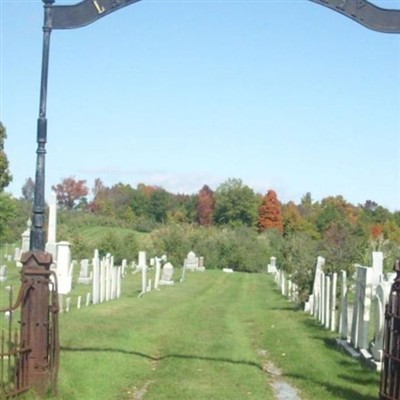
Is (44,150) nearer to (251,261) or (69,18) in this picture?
(69,18)

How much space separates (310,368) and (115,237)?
177ft

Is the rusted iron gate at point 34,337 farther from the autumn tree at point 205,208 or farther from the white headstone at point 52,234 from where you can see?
the autumn tree at point 205,208

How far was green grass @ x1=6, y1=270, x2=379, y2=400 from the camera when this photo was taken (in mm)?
10766

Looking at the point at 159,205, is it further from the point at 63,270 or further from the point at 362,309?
the point at 362,309

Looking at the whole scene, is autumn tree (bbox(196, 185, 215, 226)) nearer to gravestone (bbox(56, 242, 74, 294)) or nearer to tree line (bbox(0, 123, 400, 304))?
tree line (bbox(0, 123, 400, 304))

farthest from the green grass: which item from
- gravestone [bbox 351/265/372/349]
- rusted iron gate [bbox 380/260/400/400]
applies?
rusted iron gate [bbox 380/260/400/400]

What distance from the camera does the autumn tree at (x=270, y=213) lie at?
379 ft

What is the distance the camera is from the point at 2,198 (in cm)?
5284

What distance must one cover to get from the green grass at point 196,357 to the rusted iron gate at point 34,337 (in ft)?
1.11

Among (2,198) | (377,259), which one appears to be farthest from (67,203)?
(377,259)

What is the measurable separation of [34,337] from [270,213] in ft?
356

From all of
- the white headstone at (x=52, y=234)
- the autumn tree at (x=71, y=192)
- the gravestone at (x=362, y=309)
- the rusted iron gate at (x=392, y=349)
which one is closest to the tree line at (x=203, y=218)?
the autumn tree at (x=71, y=192)

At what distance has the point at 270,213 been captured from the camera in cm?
11738

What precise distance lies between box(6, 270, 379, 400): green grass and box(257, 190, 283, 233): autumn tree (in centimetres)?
9060
